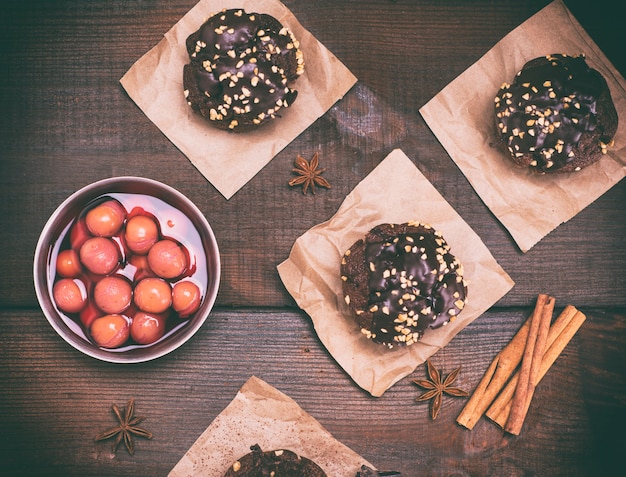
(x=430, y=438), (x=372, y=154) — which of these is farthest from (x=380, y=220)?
(x=430, y=438)

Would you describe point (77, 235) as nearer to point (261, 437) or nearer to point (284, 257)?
point (284, 257)

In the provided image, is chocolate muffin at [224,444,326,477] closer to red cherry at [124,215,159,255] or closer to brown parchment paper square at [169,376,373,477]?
brown parchment paper square at [169,376,373,477]

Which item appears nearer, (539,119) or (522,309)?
(539,119)

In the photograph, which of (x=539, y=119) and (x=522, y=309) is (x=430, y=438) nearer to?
(x=522, y=309)

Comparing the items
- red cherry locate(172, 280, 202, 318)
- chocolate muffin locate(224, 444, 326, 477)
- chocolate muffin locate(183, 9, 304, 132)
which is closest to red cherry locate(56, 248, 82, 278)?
red cherry locate(172, 280, 202, 318)

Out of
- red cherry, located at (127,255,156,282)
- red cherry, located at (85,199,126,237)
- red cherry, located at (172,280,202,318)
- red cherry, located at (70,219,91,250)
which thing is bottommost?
red cherry, located at (172,280,202,318)

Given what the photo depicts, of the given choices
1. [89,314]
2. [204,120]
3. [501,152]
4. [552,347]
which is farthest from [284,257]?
[552,347]
